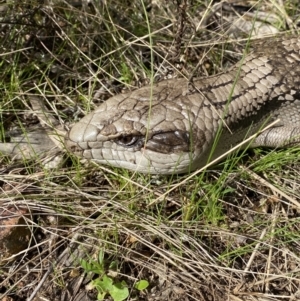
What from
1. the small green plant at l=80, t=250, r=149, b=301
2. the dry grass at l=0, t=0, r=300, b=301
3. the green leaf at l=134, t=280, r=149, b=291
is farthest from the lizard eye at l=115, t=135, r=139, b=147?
the green leaf at l=134, t=280, r=149, b=291

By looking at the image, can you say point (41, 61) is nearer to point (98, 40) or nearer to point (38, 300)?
point (98, 40)

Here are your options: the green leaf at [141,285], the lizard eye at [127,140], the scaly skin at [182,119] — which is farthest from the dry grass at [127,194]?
the lizard eye at [127,140]

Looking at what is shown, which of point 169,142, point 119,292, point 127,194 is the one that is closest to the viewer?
point 119,292

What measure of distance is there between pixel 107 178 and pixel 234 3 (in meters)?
1.74

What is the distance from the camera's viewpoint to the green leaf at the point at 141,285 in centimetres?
274

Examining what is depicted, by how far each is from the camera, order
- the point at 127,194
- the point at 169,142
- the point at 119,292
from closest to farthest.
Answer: the point at 119,292 → the point at 169,142 → the point at 127,194

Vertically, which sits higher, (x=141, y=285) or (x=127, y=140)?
(x=127, y=140)

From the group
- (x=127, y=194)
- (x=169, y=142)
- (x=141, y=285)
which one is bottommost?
(x=141, y=285)

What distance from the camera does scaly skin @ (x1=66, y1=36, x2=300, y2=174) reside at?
110 inches

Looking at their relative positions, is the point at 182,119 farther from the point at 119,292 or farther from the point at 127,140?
the point at 119,292

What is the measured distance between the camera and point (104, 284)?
270 centimetres

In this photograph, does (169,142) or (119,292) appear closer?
(119,292)

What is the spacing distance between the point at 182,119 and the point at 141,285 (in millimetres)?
833

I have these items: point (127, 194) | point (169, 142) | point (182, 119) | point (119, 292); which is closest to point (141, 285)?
point (119, 292)
